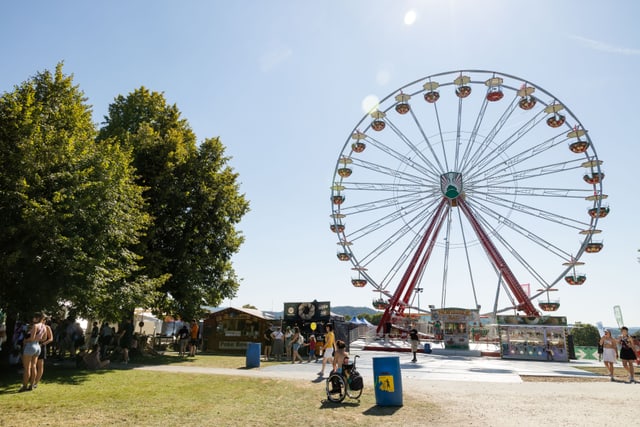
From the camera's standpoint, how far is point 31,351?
980 centimetres

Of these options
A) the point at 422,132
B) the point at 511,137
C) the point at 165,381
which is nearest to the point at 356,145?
the point at 422,132

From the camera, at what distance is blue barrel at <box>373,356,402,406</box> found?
902 centimetres

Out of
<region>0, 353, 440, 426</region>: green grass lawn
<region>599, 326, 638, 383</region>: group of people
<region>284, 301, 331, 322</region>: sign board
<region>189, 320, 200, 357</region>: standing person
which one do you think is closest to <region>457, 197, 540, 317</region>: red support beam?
<region>284, 301, 331, 322</region>: sign board

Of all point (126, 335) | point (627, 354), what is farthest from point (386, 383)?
point (126, 335)

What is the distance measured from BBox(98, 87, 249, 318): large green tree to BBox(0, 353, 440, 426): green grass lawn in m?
7.33

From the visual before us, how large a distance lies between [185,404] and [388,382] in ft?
14.2

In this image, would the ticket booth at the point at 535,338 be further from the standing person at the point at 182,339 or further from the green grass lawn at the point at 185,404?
the standing person at the point at 182,339

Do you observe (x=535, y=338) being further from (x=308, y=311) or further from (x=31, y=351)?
(x=31, y=351)

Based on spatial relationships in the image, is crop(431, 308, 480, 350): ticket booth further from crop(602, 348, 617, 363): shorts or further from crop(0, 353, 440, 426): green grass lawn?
crop(0, 353, 440, 426): green grass lawn

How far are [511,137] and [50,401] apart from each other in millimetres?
31712

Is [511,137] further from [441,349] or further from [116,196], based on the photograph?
[116,196]

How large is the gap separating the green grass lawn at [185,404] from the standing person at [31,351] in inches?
11.6

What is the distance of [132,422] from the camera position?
725cm

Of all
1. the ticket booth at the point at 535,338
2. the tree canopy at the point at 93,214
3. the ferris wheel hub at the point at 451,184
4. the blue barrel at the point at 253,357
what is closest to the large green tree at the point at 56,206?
the tree canopy at the point at 93,214
